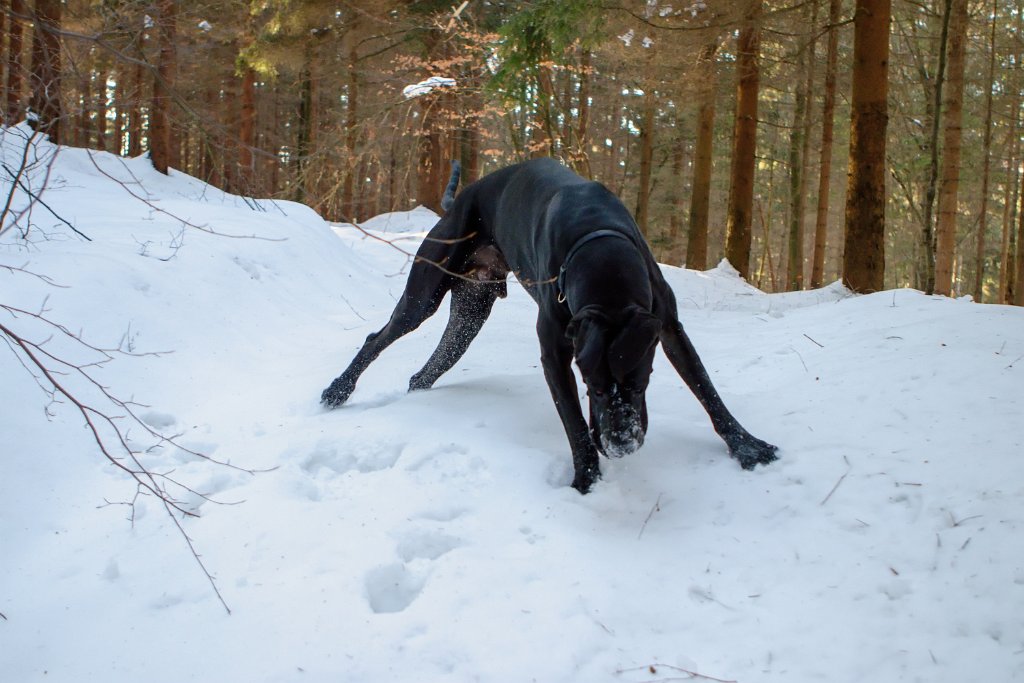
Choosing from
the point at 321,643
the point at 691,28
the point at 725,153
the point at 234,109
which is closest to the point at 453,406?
the point at 321,643

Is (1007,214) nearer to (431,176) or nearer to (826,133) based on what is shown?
(826,133)

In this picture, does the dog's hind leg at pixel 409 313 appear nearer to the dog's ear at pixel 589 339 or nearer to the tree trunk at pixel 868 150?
the dog's ear at pixel 589 339

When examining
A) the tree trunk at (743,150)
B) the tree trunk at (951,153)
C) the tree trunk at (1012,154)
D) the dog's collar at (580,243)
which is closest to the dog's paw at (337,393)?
the dog's collar at (580,243)

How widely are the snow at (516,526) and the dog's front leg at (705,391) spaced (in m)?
0.11

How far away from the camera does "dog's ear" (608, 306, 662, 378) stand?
2934 mm

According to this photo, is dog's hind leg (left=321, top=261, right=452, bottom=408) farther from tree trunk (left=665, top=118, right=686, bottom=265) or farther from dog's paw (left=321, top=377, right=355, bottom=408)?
tree trunk (left=665, top=118, right=686, bottom=265)

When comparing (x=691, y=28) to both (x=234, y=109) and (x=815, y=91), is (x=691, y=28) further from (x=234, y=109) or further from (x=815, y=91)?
(x=234, y=109)

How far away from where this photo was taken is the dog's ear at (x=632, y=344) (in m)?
2.93

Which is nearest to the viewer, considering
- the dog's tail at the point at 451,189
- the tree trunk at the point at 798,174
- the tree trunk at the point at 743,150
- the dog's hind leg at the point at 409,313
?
the dog's hind leg at the point at 409,313

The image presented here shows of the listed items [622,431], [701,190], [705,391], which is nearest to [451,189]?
[705,391]

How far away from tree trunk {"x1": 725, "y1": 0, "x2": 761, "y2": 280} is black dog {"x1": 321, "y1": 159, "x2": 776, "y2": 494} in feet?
27.8

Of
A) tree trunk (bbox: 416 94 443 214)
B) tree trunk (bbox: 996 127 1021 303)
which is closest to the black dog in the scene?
tree trunk (bbox: 416 94 443 214)

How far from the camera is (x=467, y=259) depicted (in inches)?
186

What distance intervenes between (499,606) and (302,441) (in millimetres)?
1739
